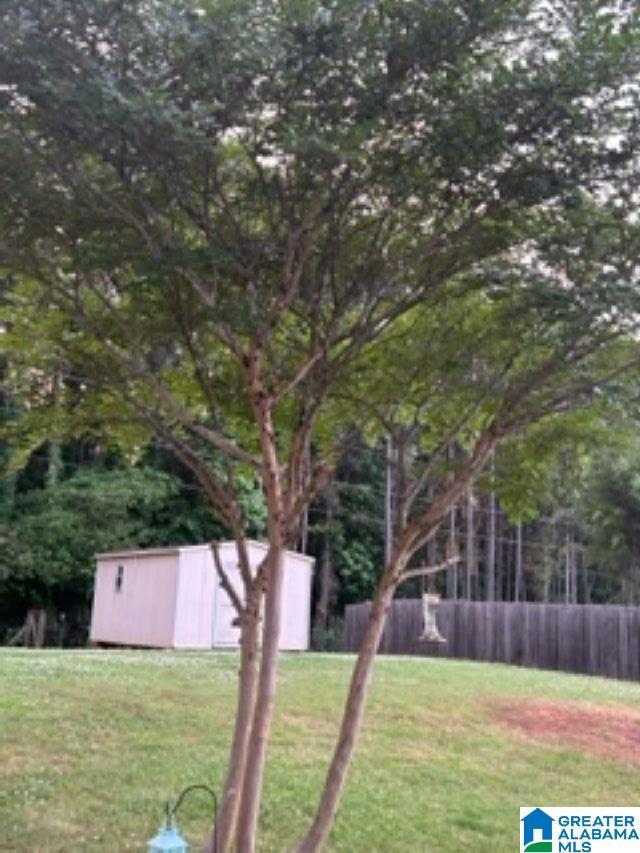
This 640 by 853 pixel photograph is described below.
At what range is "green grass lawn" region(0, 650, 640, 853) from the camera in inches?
189

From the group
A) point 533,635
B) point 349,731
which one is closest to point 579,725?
point 349,731

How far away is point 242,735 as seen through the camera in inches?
143

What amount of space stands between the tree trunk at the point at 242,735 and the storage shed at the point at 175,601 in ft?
34.0

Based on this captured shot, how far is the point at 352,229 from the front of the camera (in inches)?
136

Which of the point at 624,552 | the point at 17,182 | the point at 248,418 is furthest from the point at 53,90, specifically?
the point at 624,552

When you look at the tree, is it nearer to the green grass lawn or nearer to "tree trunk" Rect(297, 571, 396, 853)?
"tree trunk" Rect(297, 571, 396, 853)

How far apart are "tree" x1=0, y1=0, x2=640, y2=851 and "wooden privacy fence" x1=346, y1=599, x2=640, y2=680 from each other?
1205 centimetres

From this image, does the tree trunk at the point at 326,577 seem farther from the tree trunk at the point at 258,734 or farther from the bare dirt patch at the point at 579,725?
the tree trunk at the point at 258,734

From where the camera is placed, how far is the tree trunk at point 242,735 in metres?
3.62

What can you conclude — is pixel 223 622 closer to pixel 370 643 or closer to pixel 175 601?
pixel 175 601

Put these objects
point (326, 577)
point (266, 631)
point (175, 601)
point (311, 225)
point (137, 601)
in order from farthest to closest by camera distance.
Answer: point (326, 577)
point (137, 601)
point (175, 601)
point (266, 631)
point (311, 225)

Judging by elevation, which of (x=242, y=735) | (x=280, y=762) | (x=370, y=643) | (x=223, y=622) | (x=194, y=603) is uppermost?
(x=194, y=603)

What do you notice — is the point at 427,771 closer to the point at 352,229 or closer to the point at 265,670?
the point at 265,670

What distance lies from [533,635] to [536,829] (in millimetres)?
13047
